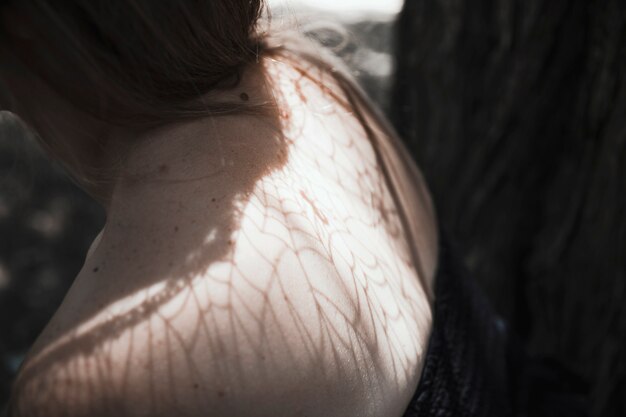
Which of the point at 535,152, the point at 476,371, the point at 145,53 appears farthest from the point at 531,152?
the point at 145,53

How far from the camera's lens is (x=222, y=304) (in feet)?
2.53

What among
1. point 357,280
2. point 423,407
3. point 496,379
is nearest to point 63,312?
point 357,280

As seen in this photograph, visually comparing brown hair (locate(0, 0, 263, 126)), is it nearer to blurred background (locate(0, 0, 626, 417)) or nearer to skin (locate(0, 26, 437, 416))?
skin (locate(0, 26, 437, 416))

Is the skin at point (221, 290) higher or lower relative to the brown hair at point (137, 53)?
lower

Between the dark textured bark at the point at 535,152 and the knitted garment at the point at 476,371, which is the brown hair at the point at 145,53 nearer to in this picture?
the knitted garment at the point at 476,371

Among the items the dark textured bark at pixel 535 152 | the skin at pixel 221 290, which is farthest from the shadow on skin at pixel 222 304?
the dark textured bark at pixel 535 152

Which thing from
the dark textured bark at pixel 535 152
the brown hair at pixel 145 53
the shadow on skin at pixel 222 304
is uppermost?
the brown hair at pixel 145 53

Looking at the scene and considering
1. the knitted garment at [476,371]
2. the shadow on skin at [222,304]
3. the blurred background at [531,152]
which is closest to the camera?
the shadow on skin at [222,304]

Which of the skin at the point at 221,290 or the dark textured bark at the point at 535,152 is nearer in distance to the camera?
the skin at the point at 221,290

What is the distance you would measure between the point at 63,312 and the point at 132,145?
25 centimetres

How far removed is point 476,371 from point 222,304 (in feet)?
2.19

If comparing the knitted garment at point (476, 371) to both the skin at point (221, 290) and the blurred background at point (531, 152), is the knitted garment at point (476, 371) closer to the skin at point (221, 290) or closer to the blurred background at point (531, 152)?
the skin at point (221, 290)

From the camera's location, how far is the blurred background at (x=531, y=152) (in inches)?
66.0

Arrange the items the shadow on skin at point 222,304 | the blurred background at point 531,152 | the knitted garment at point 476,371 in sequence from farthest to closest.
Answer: the blurred background at point 531,152 < the knitted garment at point 476,371 < the shadow on skin at point 222,304
